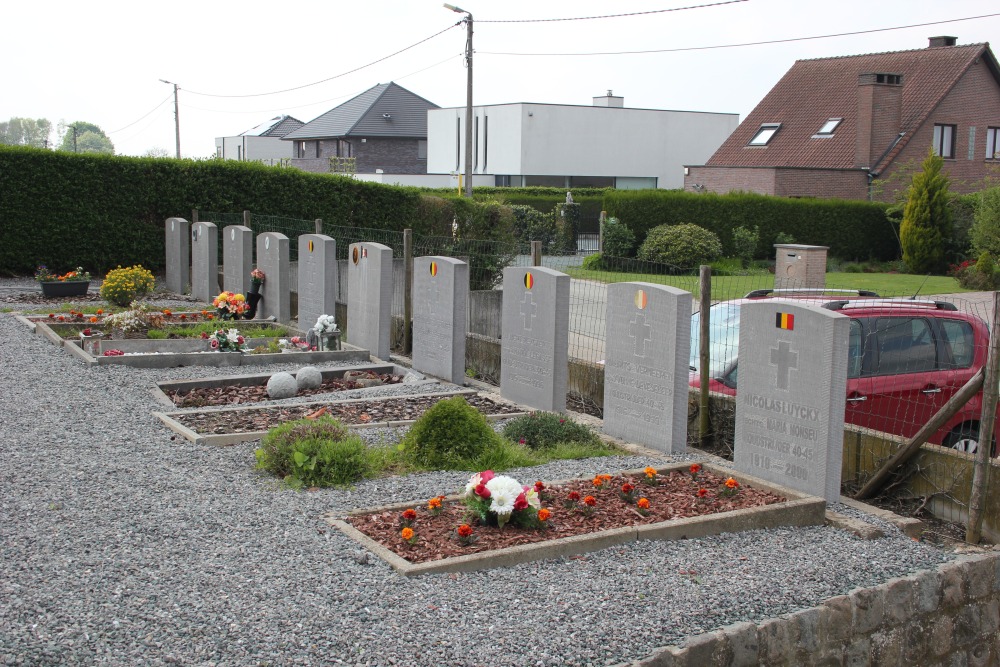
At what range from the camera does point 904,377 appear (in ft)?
27.5

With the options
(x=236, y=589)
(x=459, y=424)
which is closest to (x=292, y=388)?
(x=459, y=424)

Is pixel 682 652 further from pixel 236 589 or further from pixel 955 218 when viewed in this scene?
pixel 955 218

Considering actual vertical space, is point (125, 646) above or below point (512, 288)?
below

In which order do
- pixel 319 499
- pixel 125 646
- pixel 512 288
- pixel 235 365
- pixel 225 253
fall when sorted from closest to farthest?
pixel 125 646 < pixel 319 499 < pixel 512 288 < pixel 235 365 < pixel 225 253

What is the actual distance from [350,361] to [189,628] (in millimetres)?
8310

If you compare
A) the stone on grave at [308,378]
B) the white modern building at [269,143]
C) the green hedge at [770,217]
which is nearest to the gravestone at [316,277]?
the stone on grave at [308,378]

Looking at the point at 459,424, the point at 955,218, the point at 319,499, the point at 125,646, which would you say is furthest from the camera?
the point at 955,218

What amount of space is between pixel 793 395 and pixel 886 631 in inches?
75.4

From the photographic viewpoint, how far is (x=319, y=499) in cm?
675

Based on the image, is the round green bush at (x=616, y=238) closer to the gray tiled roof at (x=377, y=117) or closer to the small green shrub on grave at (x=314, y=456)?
the small green shrub on grave at (x=314, y=456)

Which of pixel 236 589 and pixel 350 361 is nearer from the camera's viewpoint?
pixel 236 589

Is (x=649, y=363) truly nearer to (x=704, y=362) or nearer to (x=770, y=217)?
(x=704, y=362)

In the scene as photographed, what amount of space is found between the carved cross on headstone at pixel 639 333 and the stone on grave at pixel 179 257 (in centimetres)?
1490

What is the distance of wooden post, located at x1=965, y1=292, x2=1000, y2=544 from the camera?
256 inches
